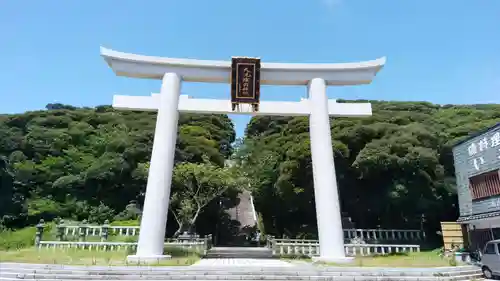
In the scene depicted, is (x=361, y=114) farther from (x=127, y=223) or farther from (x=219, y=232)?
(x=219, y=232)

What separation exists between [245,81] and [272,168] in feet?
36.3

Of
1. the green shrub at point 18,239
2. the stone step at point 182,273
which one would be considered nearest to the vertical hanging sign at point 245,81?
the stone step at point 182,273

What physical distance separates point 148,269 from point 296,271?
12.8 feet

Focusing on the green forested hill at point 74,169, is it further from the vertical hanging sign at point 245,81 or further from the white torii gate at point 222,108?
the vertical hanging sign at point 245,81

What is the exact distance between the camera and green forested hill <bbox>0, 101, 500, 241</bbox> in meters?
20.0

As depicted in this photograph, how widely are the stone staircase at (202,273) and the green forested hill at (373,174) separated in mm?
10218

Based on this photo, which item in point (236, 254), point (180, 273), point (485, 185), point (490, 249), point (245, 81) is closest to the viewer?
point (180, 273)

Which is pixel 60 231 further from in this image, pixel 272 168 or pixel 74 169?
pixel 272 168

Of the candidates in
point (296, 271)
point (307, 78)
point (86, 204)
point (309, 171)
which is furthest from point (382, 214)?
point (86, 204)

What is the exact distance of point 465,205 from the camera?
49.7ft

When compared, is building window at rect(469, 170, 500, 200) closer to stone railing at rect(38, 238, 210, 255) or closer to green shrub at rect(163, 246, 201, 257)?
green shrub at rect(163, 246, 201, 257)

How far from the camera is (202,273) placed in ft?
30.6

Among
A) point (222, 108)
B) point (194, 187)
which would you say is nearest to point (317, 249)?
point (194, 187)

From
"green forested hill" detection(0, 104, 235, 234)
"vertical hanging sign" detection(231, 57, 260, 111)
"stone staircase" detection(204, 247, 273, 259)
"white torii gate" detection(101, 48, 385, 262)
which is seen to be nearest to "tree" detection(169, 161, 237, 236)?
"stone staircase" detection(204, 247, 273, 259)
